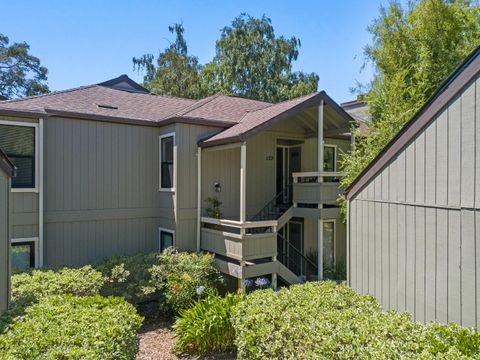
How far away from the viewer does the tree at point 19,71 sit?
106ft

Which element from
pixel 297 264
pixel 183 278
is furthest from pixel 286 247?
pixel 183 278

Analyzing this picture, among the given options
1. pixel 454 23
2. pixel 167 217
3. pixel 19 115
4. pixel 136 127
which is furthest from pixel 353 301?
pixel 454 23

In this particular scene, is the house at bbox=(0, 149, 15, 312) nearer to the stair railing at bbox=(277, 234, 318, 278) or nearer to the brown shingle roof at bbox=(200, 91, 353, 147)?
the brown shingle roof at bbox=(200, 91, 353, 147)

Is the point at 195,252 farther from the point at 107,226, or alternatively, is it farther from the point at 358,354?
the point at 358,354

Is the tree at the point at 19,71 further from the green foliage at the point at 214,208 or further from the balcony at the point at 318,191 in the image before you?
the balcony at the point at 318,191

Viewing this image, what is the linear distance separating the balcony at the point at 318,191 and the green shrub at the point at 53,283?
21.1 ft

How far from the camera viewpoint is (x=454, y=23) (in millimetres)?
10406

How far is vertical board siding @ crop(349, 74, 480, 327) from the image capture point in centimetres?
376

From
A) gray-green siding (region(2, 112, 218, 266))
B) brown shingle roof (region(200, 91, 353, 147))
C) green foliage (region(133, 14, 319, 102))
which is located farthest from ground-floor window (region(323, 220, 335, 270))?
green foliage (region(133, 14, 319, 102))

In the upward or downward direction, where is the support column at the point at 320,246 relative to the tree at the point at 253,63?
downward

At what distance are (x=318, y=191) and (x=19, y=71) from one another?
3528 centimetres

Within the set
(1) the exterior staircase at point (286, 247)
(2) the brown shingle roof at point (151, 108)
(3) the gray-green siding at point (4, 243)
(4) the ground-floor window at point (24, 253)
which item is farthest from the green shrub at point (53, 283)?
(1) the exterior staircase at point (286, 247)

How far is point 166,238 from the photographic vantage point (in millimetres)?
10320

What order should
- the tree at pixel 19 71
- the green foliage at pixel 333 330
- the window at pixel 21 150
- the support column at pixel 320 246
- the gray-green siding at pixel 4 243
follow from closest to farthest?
the green foliage at pixel 333 330 < the gray-green siding at pixel 4 243 < the window at pixel 21 150 < the support column at pixel 320 246 < the tree at pixel 19 71
